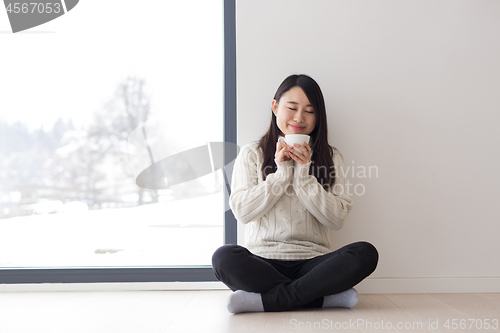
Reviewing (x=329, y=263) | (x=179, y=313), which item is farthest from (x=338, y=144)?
(x=179, y=313)

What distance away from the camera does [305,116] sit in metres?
1.41

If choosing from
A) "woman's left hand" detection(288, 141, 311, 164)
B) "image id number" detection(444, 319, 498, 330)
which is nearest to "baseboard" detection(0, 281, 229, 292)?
"woman's left hand" detection(288, 141, 311, 164)

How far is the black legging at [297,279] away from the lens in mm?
1172

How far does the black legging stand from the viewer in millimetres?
1172

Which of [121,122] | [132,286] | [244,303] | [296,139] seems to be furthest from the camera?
[121,122]

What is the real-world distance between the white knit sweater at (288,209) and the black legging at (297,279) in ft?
0.45

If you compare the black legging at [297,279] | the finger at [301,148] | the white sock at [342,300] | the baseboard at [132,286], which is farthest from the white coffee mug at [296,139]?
the baseboard at [132,286]

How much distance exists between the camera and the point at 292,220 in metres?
1.38

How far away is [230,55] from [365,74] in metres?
0.55

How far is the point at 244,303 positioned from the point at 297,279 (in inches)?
7.0

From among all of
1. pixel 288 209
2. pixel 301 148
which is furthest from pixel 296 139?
pixel 288 209
